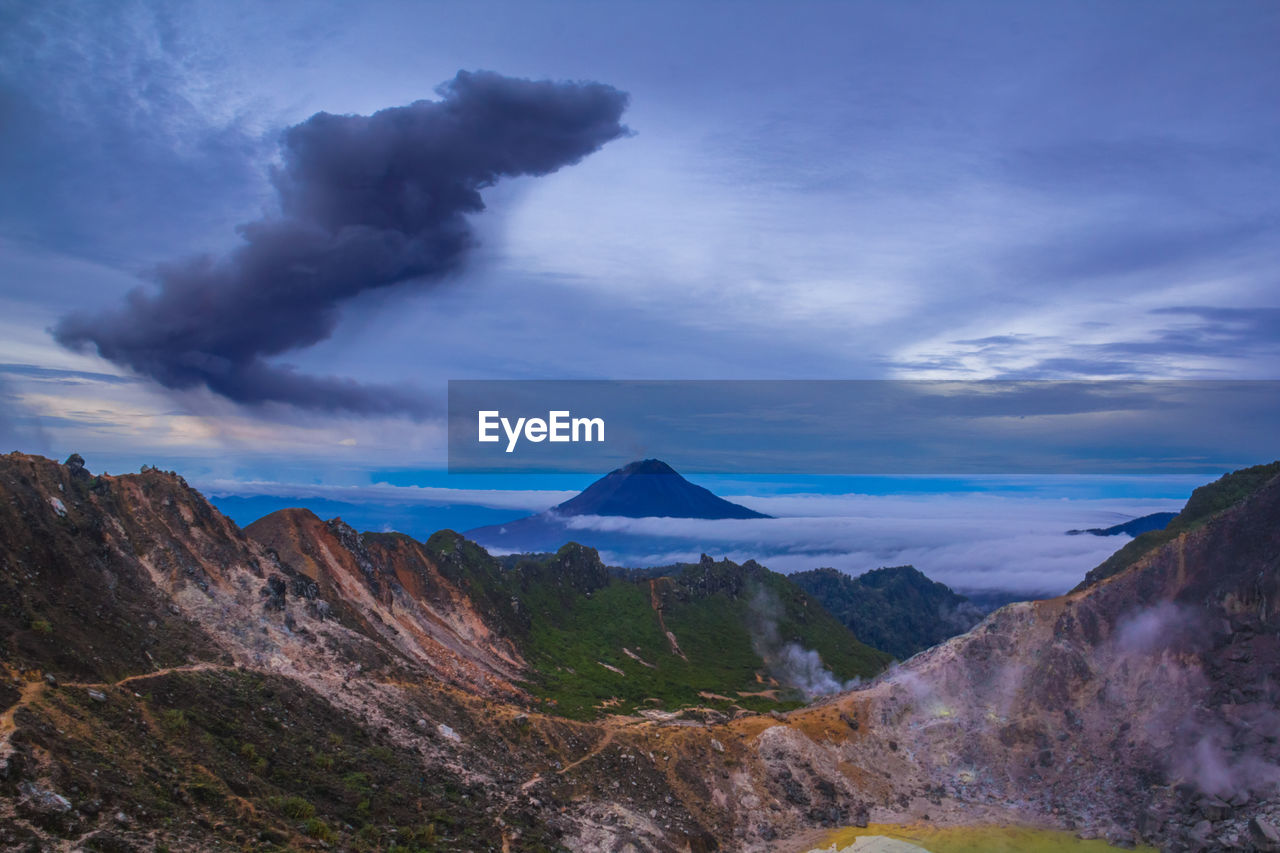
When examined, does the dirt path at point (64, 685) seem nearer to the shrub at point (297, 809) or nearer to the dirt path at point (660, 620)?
the shrub at point (297, 809)

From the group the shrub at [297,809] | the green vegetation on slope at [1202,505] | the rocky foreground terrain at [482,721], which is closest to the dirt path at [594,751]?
the rocky foreground terrain at [482,721]

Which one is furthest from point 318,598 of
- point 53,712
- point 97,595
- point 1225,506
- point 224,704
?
point 1225,506

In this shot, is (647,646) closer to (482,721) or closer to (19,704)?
(482,721)

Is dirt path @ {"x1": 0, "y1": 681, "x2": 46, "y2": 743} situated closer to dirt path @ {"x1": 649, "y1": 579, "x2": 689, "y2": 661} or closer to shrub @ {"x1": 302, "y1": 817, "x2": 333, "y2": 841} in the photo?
shrub @ {"x1": 302, "y1": 817, "x2": 333, "y2": 841}

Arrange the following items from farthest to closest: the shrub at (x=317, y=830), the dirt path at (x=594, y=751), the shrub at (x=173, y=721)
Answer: the dirt path at (x=594, y=751)
the shrub at (x=173, y=721)
the shrub at (x=317, y=830)

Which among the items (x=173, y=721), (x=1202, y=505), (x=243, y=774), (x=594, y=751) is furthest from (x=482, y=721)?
(x=1202, y=505)

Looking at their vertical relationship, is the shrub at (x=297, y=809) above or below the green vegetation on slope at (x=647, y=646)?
above

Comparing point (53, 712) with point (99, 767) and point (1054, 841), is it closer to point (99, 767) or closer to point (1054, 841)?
point (99, 767)

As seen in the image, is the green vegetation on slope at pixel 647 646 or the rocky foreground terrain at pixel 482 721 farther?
the green vegetation on slope at pixel 647 646
